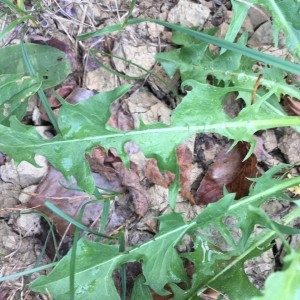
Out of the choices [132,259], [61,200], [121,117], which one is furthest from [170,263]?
[121,117]

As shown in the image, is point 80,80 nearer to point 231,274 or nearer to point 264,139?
point 264,139

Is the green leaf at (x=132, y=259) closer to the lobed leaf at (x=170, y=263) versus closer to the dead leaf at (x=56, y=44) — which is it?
the lobed leaf at (x=170, y=263)

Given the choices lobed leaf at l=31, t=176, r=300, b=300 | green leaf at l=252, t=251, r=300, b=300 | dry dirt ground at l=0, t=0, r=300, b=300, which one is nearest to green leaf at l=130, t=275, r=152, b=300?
lobed leaf at l=31, t=176, r=300, b=300

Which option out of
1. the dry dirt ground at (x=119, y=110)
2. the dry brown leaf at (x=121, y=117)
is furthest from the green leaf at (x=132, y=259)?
the dry brown leaf at (x=121, y=117)

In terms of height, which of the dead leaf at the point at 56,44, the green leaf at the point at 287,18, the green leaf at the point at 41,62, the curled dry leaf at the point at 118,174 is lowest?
the curled dry leaf at the point at 118,174

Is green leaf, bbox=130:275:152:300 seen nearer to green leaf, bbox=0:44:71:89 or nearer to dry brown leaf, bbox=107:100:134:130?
dry brown leaf, bbox=107:100:134:130

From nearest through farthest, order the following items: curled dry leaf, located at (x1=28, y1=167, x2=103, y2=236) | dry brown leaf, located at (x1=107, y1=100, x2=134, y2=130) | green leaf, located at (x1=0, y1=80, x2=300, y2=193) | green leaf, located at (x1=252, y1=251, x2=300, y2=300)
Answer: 1. green leaf, located at (x1=252, y1=251, x2=300, y2=300)
2. green leaf, located at (x1=0, y1=80, x2=300, y2=193)
3. curled dry leaf, located at (x1=28, y1=167, x2=103, y2=236)
4. dry brown leaf, located at (x1=107, y1=100, x2=134, y2=130)
